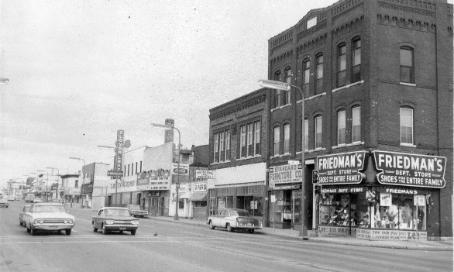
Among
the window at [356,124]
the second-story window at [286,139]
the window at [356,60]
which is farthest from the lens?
the second-story window at [286,139]

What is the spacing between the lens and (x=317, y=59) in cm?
3762

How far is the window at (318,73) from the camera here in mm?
36969

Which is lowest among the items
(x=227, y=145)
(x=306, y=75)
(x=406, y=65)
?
(x=227, y=145)

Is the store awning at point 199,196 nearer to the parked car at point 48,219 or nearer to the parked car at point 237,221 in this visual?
the parked car at point 237,221

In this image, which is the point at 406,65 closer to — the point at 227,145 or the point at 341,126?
the point at 341,126

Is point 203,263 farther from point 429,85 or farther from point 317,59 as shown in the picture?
point 317,59

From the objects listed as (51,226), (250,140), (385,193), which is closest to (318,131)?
(385,193)

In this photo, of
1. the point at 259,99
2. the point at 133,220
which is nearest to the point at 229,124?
the point at 259,99

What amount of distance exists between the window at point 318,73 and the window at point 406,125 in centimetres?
641

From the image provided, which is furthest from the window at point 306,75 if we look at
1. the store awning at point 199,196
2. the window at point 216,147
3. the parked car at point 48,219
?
the parked car at point 48,219

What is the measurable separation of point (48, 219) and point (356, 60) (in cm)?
2033

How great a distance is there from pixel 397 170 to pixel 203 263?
18.8m

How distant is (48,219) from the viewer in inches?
956

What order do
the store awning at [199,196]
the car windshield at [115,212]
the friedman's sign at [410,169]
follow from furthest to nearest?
the store awning at [199,196] < the friedman's sign at [410,169] < the car windshield at [115,212]
